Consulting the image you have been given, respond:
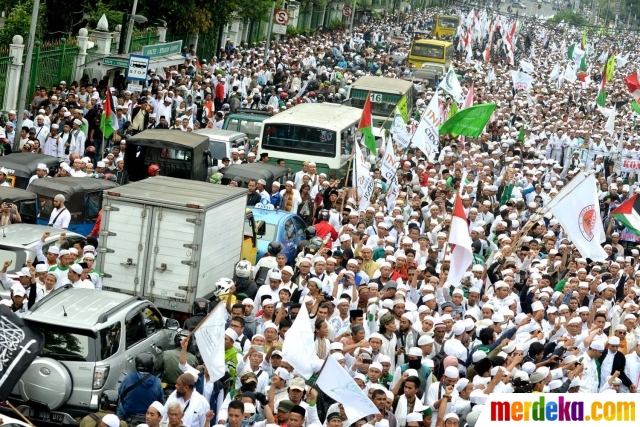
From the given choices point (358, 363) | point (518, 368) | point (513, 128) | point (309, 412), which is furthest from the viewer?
point (513, 128)

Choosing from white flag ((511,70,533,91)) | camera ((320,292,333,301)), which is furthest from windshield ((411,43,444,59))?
camera ((320,292,333,301))

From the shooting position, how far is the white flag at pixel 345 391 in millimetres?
10617

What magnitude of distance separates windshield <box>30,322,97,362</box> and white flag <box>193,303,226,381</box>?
1.22 meters

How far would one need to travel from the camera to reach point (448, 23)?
250ft

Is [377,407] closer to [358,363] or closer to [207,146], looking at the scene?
[358,363]

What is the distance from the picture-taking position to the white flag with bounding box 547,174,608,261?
645 inches

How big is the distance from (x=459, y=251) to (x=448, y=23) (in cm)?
6208

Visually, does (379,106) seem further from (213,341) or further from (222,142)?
(213,341)

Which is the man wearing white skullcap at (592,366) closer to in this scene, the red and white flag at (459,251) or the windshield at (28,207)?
the red and white flag at (459,251)

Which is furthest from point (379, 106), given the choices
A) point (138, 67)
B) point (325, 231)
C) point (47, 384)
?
point (47, 384)

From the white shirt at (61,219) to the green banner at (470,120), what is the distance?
7.85m

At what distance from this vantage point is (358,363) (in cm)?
1188

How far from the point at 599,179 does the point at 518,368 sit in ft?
46.9

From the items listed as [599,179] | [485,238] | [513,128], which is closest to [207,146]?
[485,238]
